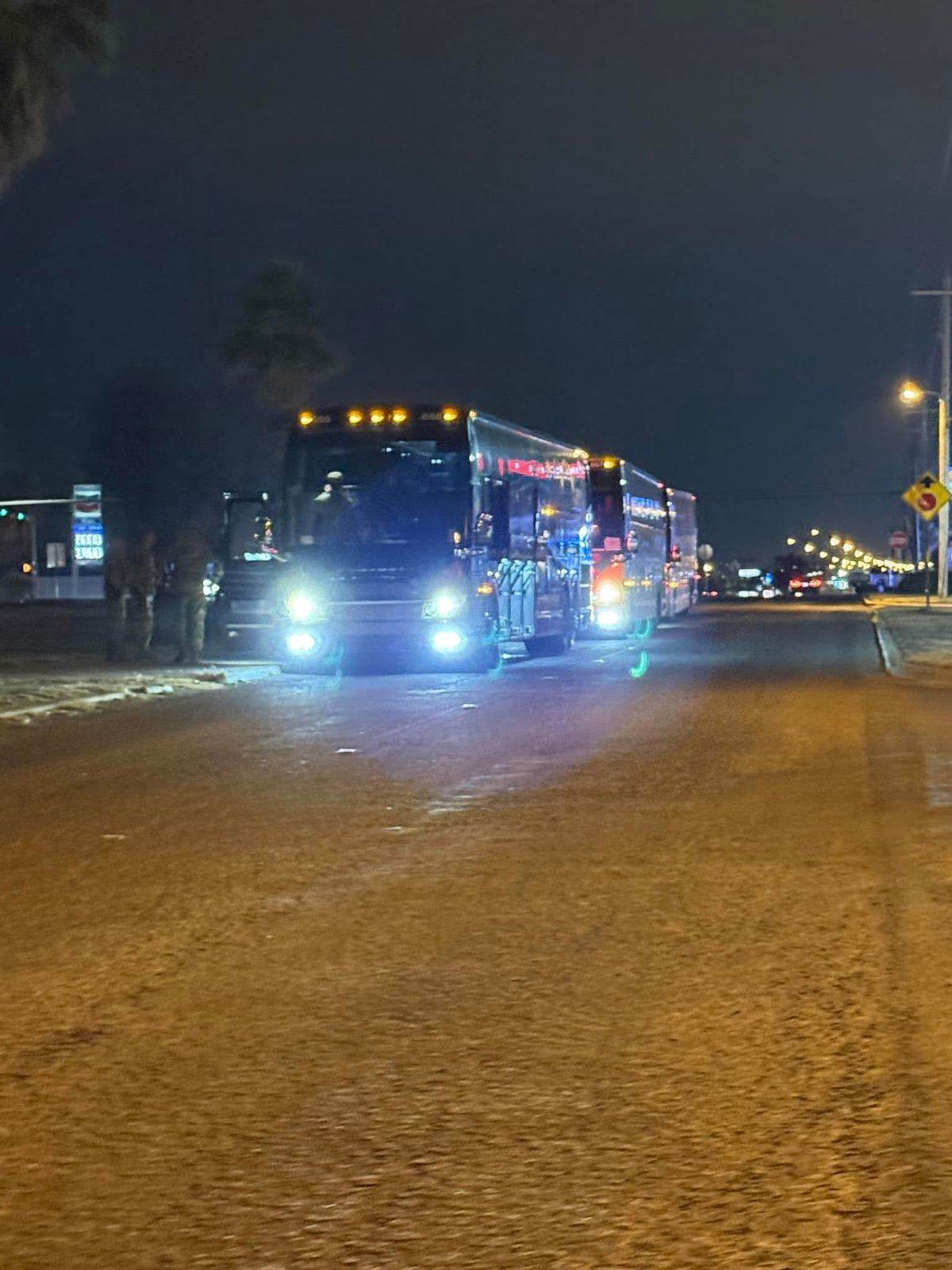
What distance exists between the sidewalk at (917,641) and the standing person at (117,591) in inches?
523

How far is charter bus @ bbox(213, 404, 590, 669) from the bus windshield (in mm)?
12

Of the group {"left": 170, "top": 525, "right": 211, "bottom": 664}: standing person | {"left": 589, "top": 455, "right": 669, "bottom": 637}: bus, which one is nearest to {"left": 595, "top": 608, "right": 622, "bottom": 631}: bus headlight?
{"left": 589, "top": 455, "right": 669, "bottom": 637}: bus

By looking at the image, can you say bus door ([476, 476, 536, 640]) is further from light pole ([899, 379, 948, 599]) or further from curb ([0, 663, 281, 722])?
light pole ([899, 379, 948, 599])

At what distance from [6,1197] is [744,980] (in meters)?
3.71

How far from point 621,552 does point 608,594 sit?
2.11m

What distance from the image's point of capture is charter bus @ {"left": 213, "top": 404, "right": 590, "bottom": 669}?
91.1 feet

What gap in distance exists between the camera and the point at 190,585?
32094mm

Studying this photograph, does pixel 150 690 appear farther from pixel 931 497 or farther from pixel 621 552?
pixel 931 497

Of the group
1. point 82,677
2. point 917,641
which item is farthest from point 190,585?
point 917,641

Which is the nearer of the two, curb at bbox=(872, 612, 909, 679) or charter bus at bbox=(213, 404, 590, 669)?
charter bus at bbox=(213, 404, 590, 669)

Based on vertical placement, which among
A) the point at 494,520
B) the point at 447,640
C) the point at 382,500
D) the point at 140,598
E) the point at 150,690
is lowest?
the point at 150,690

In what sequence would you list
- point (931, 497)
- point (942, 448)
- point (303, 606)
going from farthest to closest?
point (942, 448) → point (931, 497) → point (303, 606)

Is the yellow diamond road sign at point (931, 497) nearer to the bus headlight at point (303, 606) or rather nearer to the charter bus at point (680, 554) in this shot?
the charter bus at point (680, 554)

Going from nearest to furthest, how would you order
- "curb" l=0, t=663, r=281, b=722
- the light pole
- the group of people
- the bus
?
1. "curb" l=0, t=663, r=281, b=722
2. the group of people
3. the bus
4. the light pole
